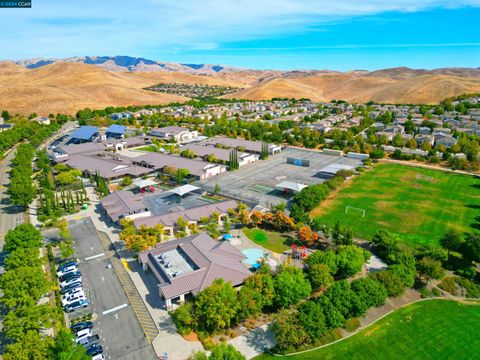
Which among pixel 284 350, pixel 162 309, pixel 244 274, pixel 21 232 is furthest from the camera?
pixel 21 232

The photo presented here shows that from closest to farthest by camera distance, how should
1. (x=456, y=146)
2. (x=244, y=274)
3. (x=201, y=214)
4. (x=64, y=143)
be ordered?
(x=244, y=274), (x=201, y=214), (x=456, y=146), (x=64, y=143)

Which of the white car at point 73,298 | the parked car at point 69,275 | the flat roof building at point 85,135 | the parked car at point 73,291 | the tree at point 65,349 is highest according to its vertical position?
the flat roof building at point 85,135

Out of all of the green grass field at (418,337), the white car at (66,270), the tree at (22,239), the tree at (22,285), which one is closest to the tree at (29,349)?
the tree at (22,285)

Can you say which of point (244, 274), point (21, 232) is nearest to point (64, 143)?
point (21, 232)

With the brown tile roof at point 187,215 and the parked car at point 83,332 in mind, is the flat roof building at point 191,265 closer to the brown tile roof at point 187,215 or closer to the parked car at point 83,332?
the brown tile roof at point 187,215

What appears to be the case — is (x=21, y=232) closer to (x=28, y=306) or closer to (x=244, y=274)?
(x=28, y=306)

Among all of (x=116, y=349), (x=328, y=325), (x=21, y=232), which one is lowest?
(x=116, y=349)

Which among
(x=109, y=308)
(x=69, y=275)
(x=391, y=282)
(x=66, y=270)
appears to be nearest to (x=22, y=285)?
(x=69, y=275)
